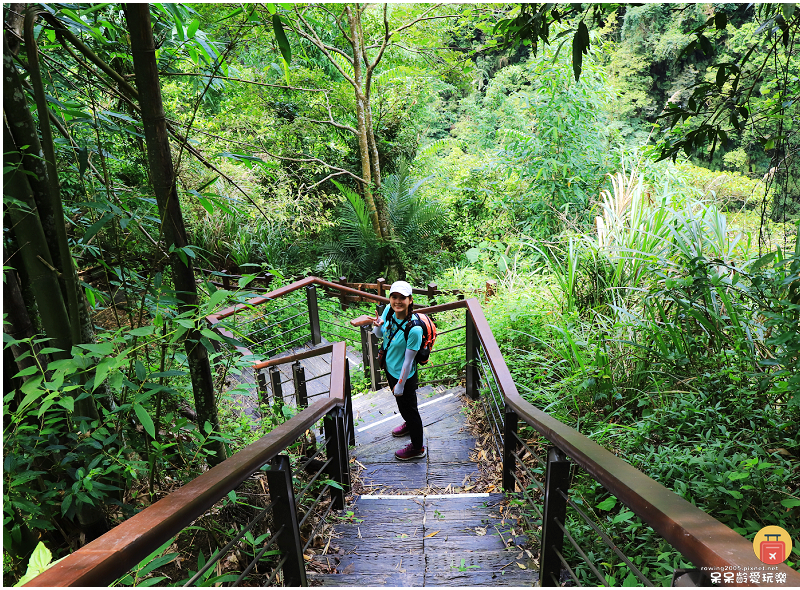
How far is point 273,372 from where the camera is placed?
13.4 feet

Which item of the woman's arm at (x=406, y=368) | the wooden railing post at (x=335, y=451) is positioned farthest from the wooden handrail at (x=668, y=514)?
the woman's arm at (x=406, y=368)

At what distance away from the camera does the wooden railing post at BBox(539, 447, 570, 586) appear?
6.22ft

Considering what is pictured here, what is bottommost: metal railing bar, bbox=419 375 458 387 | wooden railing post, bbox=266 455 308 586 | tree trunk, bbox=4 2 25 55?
metal railing bar, bbox=419 375 458 387

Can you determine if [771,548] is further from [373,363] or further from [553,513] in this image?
[373,363]

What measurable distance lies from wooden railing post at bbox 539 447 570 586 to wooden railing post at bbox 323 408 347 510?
121 centimetres

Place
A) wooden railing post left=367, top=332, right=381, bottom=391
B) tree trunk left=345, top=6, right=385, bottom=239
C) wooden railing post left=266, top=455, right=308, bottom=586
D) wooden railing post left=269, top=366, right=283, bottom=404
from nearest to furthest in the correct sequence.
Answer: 1. wooden railing post left=266, top=455, right=308, bottom=586
2. wooden railing post left=269, top=366, right=283, bottom=404
3. wooden railing post left=367, top=332, right=381, bottom=391
4. tree trunk left=345, top=6, right=385, bottom=239

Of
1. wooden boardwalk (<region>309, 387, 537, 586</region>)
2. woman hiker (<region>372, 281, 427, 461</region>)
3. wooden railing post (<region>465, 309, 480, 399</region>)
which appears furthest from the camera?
wooden railing post (<region>465, 309, 480, 399</region>)

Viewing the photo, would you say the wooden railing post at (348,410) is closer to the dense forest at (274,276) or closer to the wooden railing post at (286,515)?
the dense forest at (274,276)

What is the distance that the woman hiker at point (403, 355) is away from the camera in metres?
3.50

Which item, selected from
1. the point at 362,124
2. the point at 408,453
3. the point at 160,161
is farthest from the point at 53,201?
the point at 362,124

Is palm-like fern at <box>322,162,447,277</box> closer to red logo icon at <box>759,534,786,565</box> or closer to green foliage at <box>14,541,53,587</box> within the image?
red logo icon at <box>759,534,786,565</box>

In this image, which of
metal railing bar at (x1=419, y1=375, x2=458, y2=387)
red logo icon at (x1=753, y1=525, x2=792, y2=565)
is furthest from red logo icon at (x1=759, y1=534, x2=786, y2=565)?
metal railing bar at (x1=419, y1=375, x2=458, y2=387)

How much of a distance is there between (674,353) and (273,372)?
2996 mm

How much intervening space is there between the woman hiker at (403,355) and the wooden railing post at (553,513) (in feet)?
5.37
